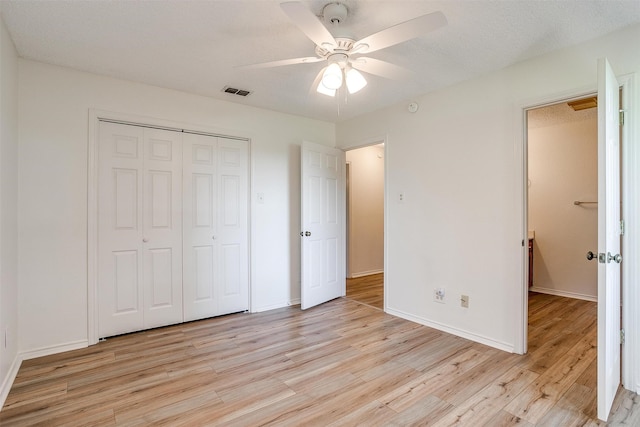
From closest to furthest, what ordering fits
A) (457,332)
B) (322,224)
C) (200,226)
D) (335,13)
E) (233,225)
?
(335,13), (457,332), (200,226), (233,225), (322,224)

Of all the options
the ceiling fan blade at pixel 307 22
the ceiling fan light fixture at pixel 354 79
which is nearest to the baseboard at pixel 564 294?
the ceiling fan light fixture at pixel 354 79

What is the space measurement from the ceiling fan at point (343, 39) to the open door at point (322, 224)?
5.50 ft

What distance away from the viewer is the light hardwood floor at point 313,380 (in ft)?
6.07

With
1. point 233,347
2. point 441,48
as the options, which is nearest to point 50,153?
point 233,347

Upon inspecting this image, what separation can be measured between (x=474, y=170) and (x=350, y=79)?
57.6 inches

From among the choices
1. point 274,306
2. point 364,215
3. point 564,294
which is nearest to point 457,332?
point 274,306

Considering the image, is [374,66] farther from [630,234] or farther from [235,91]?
[630,234]

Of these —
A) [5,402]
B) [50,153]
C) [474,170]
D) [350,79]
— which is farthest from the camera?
[474,170]

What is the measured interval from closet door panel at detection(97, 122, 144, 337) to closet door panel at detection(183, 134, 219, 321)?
0.42 meters

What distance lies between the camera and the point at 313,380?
224 centimetres

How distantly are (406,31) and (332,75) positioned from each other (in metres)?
0.51

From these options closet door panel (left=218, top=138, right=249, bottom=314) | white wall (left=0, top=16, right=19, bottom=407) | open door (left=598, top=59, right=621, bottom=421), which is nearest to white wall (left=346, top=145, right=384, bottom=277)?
closet door panel (left=218, top=138, right=249, bottom=314)

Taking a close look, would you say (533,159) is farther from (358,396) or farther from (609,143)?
(358,396)

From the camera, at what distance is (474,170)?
9.52ft
